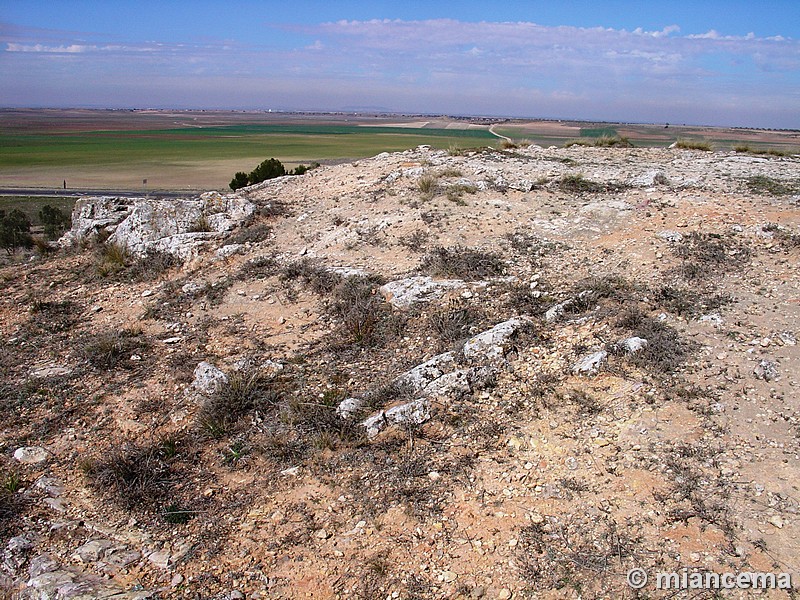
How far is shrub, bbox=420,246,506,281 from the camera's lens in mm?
8445

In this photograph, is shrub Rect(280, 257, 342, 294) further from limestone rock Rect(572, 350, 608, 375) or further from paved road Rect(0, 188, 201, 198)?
paved road Rect(0, 188, 201, 198)

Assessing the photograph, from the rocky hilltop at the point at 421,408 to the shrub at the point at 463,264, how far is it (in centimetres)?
6

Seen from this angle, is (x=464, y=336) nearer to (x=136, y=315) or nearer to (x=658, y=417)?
(x=658, y=417)

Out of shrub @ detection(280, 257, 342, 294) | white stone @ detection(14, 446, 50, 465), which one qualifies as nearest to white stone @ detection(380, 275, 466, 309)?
shrub @ detection(280, 257, 342, 294)

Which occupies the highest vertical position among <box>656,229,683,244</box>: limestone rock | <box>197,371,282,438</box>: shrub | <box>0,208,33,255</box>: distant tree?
<box>656,229,683,244</box>: limestone rock

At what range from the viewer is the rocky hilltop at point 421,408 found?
→ 419 cm

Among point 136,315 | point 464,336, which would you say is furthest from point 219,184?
point 464,336

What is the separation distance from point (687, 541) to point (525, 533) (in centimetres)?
130

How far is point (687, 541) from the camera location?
4004 millimetres

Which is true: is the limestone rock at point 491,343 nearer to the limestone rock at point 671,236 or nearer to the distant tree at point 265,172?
the limestone rock at point 671,236

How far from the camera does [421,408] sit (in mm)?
5805

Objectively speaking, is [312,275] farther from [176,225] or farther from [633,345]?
[633,345]

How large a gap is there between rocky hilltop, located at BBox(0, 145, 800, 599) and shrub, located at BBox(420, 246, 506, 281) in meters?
0.06

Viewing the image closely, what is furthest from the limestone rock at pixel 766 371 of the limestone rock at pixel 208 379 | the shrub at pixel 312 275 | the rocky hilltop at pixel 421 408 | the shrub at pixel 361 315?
the limestone rock at pixel 208 379
